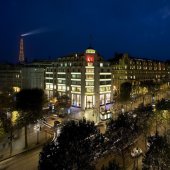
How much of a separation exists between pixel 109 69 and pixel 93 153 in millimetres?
63796

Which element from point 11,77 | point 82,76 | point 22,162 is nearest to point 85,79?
point 82,76

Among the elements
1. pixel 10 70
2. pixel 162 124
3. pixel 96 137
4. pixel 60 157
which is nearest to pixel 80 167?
pixel 60 157

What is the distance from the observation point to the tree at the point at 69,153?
24.8m

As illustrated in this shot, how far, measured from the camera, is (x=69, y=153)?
25734 mm

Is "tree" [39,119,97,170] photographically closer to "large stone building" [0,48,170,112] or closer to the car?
the car

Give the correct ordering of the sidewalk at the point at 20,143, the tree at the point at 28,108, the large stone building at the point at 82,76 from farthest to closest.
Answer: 1. the large stone building at the point at 82,76
2. the tree at the point at 28,108
3. the sidewalk at the point at 20,143

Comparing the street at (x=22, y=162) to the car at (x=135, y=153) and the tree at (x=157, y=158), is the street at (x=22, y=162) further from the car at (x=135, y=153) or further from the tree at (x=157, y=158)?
the tree at (x=157, y=158)

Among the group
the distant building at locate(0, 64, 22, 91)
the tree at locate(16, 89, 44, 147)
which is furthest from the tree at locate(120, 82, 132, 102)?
the distant building at locate(0, 64, 22, 91)

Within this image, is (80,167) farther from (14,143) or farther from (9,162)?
(14,143)

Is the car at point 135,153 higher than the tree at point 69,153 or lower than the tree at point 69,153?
lower

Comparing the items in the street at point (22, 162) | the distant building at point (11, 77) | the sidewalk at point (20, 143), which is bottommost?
the street at point (22, 162)

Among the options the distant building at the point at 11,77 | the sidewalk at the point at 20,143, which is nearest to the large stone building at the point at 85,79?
the distant building at the point at 11,77

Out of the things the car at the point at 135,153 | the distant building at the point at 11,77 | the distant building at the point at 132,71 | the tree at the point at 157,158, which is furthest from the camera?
the distant building at the point at 11,77

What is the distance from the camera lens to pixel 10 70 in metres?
122
